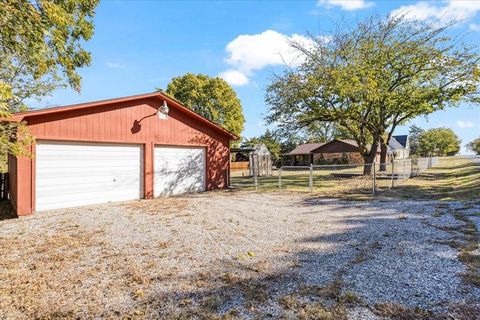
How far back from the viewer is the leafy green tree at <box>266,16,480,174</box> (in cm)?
1585

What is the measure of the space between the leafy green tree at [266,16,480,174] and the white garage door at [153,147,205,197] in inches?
314

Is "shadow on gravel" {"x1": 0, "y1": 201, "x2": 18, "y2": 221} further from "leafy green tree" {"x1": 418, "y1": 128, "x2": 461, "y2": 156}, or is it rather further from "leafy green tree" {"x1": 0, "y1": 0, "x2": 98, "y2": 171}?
"leafy green tree" {"x1": 418, "y1": 128, "x2": 461, "y2": 156}

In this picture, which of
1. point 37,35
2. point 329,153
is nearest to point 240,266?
point 37,35

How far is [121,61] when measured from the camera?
1218 centimetres

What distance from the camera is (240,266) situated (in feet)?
13.6

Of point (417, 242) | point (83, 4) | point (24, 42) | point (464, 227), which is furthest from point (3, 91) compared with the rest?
point (464, 227)

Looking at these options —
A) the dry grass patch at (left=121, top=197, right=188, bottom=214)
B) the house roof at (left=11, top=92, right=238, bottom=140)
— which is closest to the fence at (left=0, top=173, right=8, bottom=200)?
the house roof at (left=11, top=92, right=238, bottom=140)

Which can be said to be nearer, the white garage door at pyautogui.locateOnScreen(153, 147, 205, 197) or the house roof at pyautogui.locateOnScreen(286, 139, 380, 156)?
the white garage door at pyautogui.locateOnScreen(153, 147, 205, 197)

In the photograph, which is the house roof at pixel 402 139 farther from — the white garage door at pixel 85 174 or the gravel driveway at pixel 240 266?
the white garage door at pixel 85 174

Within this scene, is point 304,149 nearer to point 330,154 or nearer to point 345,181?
point 330,154

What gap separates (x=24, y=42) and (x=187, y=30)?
8832mm

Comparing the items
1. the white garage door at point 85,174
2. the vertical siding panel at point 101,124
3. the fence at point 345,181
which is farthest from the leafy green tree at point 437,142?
the vertical siding panel at point 101,124

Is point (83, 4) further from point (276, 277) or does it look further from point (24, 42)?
point (276, 277)

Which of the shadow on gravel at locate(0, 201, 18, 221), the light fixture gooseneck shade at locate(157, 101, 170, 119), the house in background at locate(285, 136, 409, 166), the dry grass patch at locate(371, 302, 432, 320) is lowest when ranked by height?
the shadow on gravel at locate(0, 201, 18, 221)
